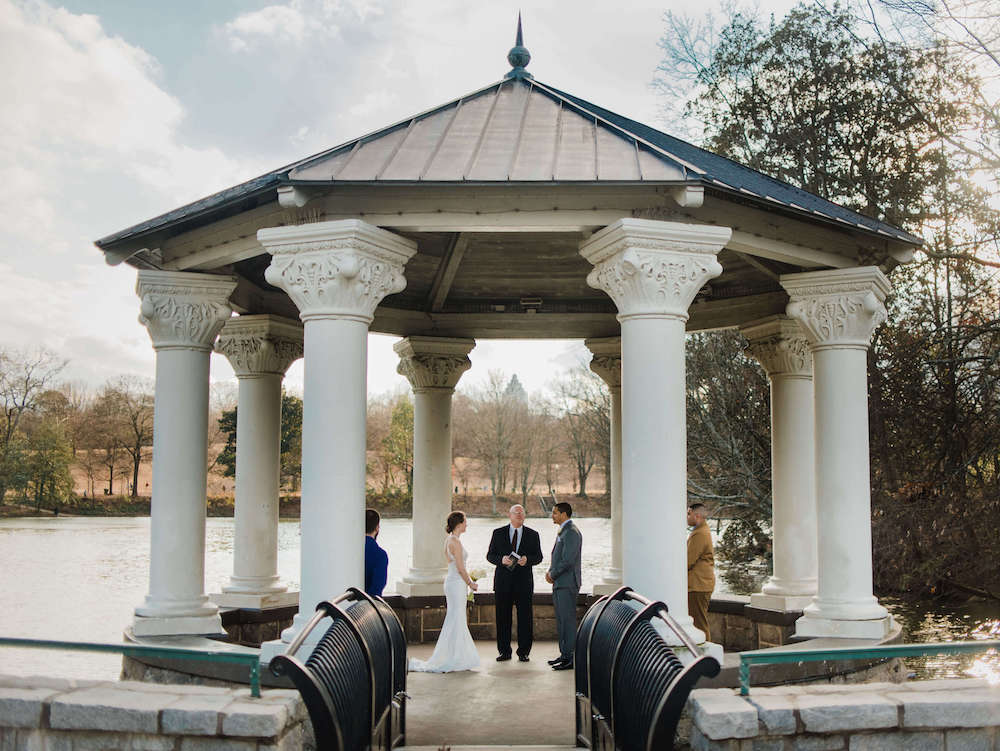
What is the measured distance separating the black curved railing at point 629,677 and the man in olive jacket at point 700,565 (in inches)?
113

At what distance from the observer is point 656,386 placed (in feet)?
25.2

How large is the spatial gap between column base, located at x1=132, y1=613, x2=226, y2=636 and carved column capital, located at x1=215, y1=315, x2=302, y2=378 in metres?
3.44

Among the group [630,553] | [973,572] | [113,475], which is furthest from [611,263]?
[113,475]

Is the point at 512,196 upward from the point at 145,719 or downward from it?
upward

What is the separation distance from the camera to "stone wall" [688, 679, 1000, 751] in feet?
16.8

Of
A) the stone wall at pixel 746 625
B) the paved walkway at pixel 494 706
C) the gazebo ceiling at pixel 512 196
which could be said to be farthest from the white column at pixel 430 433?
the stone wall at pixel 746 625

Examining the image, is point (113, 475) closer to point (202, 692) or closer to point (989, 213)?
point (989, 213)

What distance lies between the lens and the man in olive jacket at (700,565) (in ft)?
31.9

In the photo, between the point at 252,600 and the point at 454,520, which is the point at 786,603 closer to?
the point at 454,520

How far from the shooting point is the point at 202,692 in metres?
5.44

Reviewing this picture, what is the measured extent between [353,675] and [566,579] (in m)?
5.01

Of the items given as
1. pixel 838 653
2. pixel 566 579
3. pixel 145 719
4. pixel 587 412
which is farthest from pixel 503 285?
pixel 587 412

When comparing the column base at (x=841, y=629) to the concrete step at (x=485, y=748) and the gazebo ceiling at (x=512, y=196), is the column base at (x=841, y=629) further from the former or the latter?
the gazebo ceiling at (x=512, y=196)

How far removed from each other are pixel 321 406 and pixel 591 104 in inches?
205
